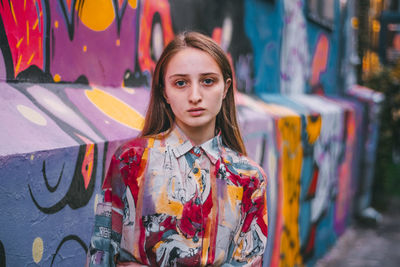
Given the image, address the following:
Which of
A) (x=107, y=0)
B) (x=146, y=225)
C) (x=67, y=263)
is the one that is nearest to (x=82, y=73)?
(x=107, y=0)

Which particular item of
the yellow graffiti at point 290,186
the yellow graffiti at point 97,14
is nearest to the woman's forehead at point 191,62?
the yellow graffiti at point 97,14

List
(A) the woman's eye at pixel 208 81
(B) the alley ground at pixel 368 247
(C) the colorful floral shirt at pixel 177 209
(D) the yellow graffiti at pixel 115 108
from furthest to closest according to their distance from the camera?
(B) the alley ground at pixel 368 247 → (D) the yellow graffiti at pixel 115 108 → (A) the woman's eye at pixel 208 81 → (C) the colorful floral shirt at pixel 177 209

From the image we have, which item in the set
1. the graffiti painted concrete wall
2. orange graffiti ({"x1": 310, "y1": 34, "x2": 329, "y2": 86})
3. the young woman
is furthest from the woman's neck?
orange graffiti ({"x1": 310, "y1": 34, "x2": 329, "y2": 86})

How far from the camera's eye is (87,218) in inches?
81.0

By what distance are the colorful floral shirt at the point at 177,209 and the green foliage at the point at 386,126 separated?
836 cm

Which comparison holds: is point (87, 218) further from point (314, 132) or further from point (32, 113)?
point (314, 132)

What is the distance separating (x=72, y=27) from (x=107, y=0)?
1.26 feet

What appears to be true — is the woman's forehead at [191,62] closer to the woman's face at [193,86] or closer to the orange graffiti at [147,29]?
the woman's face at [193,86]

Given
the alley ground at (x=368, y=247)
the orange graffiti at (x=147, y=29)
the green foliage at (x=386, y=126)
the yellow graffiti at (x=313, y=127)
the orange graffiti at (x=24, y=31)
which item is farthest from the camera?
the green foliage at (x=386, y=126)

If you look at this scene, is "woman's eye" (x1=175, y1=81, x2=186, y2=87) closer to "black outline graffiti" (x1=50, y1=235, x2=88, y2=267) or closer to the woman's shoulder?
the woman's shoulder

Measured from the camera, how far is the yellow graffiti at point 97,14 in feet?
8.34

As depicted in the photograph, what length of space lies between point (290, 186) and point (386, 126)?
18.3 ft

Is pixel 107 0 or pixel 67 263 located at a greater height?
pixel 107 0

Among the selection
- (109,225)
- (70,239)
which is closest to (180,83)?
(109,225)
